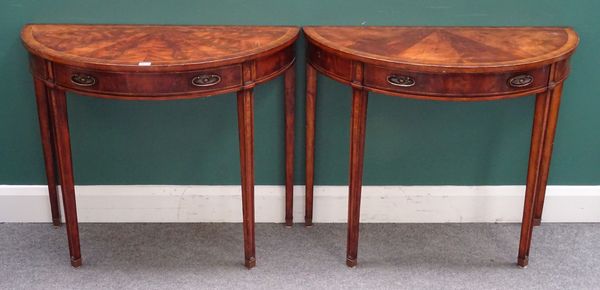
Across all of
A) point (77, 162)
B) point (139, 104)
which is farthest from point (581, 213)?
point (77, 162)

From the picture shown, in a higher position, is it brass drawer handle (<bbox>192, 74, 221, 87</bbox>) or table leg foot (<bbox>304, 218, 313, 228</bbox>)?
brass drawer handle (<bbox>192, 74, 221, 87</bbox>)

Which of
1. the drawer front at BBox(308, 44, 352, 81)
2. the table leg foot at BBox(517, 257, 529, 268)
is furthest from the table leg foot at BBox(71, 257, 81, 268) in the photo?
the table leg foot at BBox(517, 257, 529, 268)

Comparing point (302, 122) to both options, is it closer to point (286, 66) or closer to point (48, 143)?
point (286, 66)

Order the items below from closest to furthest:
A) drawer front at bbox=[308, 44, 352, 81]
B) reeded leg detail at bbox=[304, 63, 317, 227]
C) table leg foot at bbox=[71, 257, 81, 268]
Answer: drawer front at bbox=[308, 44, 352, 81]
table leg foot at bbox=[71, 257, 81, 268]
reeded leg detail at bbox=[304, 63, 317, 227]

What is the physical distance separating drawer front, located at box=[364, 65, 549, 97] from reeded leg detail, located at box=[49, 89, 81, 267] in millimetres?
1115

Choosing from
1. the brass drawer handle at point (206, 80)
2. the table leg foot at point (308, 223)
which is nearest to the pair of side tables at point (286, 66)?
the brass drawer handle at point (206, 80)

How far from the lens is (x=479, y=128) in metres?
3.38

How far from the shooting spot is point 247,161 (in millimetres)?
2955

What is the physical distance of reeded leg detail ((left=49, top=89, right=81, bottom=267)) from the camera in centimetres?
282

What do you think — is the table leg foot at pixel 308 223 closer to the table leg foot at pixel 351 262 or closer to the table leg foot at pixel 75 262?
the table leg foot at pixel 351 262

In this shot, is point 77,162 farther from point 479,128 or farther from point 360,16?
point 479,128

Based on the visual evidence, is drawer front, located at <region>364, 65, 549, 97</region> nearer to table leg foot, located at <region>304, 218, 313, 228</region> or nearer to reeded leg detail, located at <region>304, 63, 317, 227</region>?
reeded leg detail, located at <region>304, 63, 317, 227</region>

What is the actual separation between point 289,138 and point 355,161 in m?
0.44

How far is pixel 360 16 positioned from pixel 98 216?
1449mm
